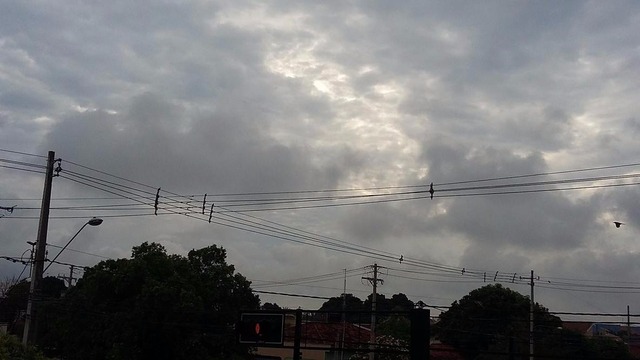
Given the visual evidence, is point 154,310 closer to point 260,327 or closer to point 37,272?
point 37,272

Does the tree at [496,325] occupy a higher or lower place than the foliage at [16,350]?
higher

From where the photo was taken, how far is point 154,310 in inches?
1768

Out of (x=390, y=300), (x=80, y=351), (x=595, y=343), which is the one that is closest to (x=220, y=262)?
(x=80, y=351)

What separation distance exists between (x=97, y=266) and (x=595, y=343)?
32639 mm

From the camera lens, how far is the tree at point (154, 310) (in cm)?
4481

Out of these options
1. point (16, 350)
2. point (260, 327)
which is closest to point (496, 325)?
point (260, 327)

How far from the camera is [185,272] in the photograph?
156 ft

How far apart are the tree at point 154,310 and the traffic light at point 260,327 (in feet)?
65.5

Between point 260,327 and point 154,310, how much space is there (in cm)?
2134

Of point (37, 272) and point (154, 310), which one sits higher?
point (37, 272)

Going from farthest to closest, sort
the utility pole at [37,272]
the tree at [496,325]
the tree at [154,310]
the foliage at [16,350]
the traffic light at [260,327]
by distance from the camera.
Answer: the tree at [496,325]
the tree at [154,310]
the utility pole at [37,272]
the foliage at [16,350]
the traffic light at [260,327]

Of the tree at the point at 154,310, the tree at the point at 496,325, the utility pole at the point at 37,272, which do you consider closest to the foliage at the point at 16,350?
the utility pole at the point at 37,272

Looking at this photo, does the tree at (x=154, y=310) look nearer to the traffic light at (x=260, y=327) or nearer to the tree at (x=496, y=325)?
the tree at (x=496, y=325)

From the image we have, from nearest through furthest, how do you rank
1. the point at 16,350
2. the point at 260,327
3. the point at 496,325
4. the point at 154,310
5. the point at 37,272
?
the point at 260,327, the point at 16,350, the point at 37,272, the point at 154,310, the point at 496,325
